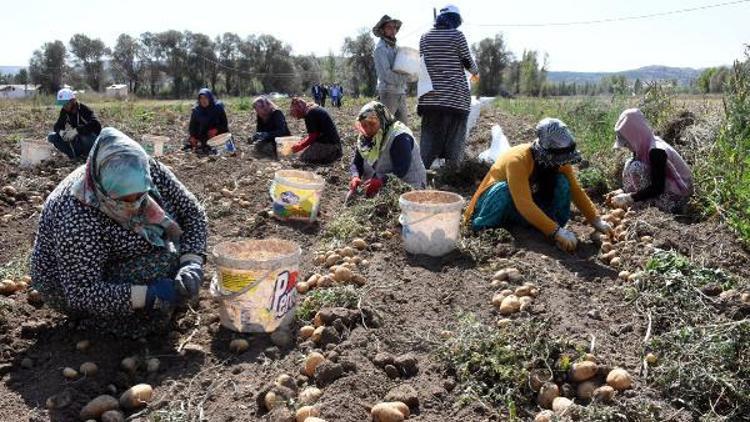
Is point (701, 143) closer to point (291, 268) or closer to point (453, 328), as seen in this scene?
point (453, 328)

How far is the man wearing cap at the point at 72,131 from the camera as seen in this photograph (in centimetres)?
731

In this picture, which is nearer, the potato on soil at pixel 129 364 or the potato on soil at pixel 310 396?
the potato on soil at pixel 310 396

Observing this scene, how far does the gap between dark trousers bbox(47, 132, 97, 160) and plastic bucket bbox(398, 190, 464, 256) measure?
4.80m

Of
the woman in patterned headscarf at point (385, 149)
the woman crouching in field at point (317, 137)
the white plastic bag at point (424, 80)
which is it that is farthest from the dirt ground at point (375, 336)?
Answer: the woman crouching in field at point (317, 137)

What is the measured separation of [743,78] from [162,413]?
14.3ft

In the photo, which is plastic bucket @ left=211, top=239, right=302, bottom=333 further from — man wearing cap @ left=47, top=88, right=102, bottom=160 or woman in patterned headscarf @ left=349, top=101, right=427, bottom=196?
man wearing cap @ left=47, top=88, right=102, bottom=160

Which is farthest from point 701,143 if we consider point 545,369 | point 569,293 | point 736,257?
point 545,369

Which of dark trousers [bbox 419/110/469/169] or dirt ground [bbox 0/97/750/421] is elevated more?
dark trousers [bbox 419/110/469/169]

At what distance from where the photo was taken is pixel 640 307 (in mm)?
2906

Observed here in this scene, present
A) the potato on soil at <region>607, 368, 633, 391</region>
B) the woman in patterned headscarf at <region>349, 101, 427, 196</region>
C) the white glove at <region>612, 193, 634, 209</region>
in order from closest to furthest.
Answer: the potato on soil at <region>607, 368, 633, 391</region>
the white glove at <region>612, 193, 634, 209</region>
the woman in patterned headscarf at <region>349, 101, 427, 196</region>

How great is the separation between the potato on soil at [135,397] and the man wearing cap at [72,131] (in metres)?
5.52

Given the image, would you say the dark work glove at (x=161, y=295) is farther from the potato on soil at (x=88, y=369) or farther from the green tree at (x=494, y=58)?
the green tree at (x=494, y=58)

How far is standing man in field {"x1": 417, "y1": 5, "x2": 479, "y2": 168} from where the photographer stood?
5.69 meters

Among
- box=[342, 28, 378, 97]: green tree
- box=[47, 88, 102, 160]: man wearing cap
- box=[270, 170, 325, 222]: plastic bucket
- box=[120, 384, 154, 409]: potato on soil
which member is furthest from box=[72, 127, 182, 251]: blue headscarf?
box=[342, 28, 378, 97]: green tree
